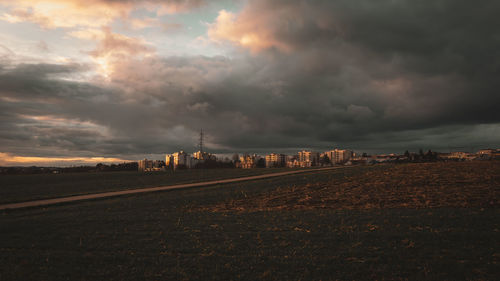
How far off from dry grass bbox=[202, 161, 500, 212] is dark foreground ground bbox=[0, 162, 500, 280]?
0.56 feet

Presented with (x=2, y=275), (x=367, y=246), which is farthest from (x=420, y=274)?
(x=2, y=275)

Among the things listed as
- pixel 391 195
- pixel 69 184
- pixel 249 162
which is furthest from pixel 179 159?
pixel 391 195

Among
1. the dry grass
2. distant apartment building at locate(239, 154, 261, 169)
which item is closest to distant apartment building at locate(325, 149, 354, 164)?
distant apartment building at locate(239, 154, 261, 169)

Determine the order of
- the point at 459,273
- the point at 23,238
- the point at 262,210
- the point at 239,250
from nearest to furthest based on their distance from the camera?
the point at 459,273, the point at 239,250, the point at 23,238, the point at 262,210

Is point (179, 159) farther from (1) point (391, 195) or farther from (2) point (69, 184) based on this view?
(1) point (391, 195)

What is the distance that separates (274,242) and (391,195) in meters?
13.4

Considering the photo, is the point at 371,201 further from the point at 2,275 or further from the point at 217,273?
the point at 2,275

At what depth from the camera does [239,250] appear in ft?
29.2

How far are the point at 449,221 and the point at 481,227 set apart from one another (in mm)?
1249

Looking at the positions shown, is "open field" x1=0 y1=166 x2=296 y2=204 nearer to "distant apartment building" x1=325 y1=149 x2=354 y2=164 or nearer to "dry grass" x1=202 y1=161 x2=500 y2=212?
"dry grass" x1=202 y1=161 x2=500 y2=212

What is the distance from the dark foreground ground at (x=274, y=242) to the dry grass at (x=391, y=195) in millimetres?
170

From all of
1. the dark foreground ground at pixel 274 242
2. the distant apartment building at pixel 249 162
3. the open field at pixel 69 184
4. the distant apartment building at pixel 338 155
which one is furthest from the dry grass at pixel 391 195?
the distant apartment building at pixel 338 155

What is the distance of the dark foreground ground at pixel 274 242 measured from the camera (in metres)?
7.13

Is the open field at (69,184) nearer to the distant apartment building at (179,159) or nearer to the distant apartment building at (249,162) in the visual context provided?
the distant apartment building at (249,162)
